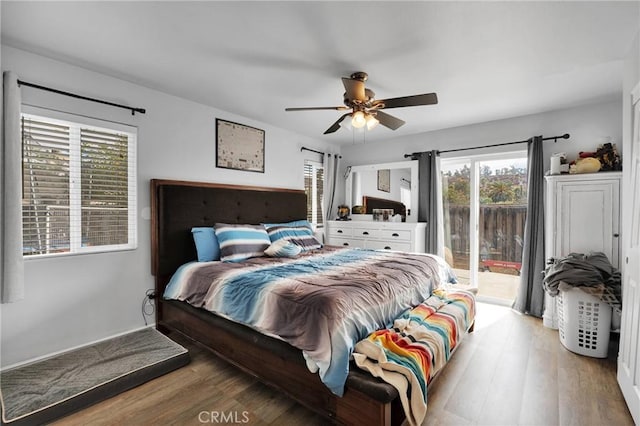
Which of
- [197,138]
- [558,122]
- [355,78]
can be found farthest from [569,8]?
[197,138]

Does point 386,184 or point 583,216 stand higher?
point 386,184

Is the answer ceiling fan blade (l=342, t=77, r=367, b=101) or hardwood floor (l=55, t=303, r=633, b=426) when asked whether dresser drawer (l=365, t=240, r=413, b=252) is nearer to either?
hardwood floor (l=55, t=303, r=633, b=426)

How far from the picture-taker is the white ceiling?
70.9 inches

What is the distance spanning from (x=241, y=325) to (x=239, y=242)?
3.54 ft

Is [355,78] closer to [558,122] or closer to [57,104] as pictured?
[57,104]

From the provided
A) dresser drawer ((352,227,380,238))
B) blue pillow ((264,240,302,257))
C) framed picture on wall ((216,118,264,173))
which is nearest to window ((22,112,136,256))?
framed picture on wall ((216,118,264,173))

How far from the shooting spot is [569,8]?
1763 mm

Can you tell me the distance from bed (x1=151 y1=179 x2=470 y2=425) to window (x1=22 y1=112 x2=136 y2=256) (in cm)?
30

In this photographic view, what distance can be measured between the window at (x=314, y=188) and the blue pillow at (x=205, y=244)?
208cm

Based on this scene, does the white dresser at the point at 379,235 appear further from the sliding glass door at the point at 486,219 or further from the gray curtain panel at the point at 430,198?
the sliding glass door at the point at 486,219

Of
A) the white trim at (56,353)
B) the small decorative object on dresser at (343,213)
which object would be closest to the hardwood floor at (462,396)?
the white trim at (56,353)

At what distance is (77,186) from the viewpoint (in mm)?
2537

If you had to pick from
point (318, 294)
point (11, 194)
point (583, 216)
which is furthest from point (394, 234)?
point (11, 194)

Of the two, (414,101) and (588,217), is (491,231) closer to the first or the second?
(588,217)
